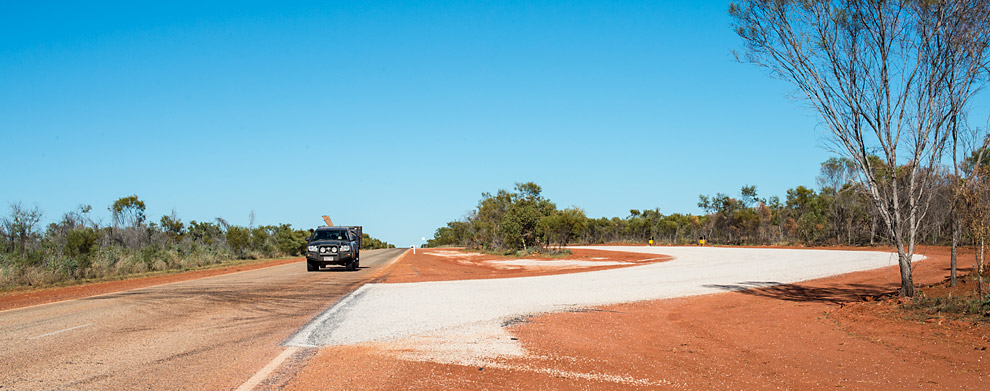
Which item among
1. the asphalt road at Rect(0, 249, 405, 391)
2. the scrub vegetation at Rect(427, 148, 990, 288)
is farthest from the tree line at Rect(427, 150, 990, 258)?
the asphalt road at Rect(0, 249, 405, 391)

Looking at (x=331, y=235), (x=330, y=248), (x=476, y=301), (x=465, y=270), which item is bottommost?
(x=465, y=270)

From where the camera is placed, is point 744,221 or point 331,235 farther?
point 744,221

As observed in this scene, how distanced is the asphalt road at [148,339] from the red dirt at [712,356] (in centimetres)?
116

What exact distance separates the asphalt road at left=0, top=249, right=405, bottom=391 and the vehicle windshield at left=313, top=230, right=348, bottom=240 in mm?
12424

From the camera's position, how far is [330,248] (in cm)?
2717

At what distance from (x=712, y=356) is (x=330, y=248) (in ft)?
73.6

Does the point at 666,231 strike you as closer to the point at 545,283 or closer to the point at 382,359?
the point at 545,283

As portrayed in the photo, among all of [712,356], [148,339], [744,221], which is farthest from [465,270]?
[744,221]

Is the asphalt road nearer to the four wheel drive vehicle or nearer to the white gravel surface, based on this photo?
the white gravel surface

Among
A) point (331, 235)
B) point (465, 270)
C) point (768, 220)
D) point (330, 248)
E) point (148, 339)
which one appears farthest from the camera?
point (768, 220)

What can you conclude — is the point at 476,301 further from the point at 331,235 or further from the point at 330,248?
the point at 331,235

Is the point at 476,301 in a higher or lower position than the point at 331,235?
lower

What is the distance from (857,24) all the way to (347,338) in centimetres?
1099

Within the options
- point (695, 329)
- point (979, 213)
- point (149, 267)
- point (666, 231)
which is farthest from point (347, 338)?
point (666, 231)
